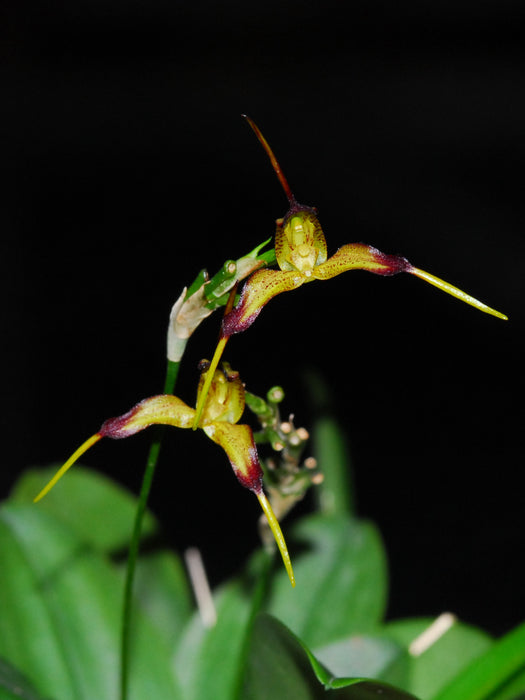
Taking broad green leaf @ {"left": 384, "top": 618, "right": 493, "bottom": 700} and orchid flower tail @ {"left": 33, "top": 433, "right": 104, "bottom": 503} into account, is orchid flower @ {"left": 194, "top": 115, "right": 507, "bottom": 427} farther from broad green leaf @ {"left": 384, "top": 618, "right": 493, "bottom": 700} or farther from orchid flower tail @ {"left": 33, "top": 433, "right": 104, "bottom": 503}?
broad green leaf @ {"left": 384, "top": 618, "right": 493, "bottom": 700}

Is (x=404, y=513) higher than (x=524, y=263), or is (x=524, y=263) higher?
(x=524, y=263)

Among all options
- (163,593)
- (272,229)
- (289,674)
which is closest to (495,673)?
(289,674)

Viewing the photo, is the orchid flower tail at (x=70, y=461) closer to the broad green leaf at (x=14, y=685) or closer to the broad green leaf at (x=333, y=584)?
the broad green leaf at (x=14, y=685)

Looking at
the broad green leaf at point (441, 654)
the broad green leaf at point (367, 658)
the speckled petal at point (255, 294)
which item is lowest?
the broad green leaf at point (441, 654)

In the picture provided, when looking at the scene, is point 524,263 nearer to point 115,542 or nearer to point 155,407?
point 115,542

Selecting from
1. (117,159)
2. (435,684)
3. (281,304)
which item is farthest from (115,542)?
(117,159)

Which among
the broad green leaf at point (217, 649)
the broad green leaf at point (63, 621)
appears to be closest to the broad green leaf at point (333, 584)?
the broad green leaf at point (217, 649)
